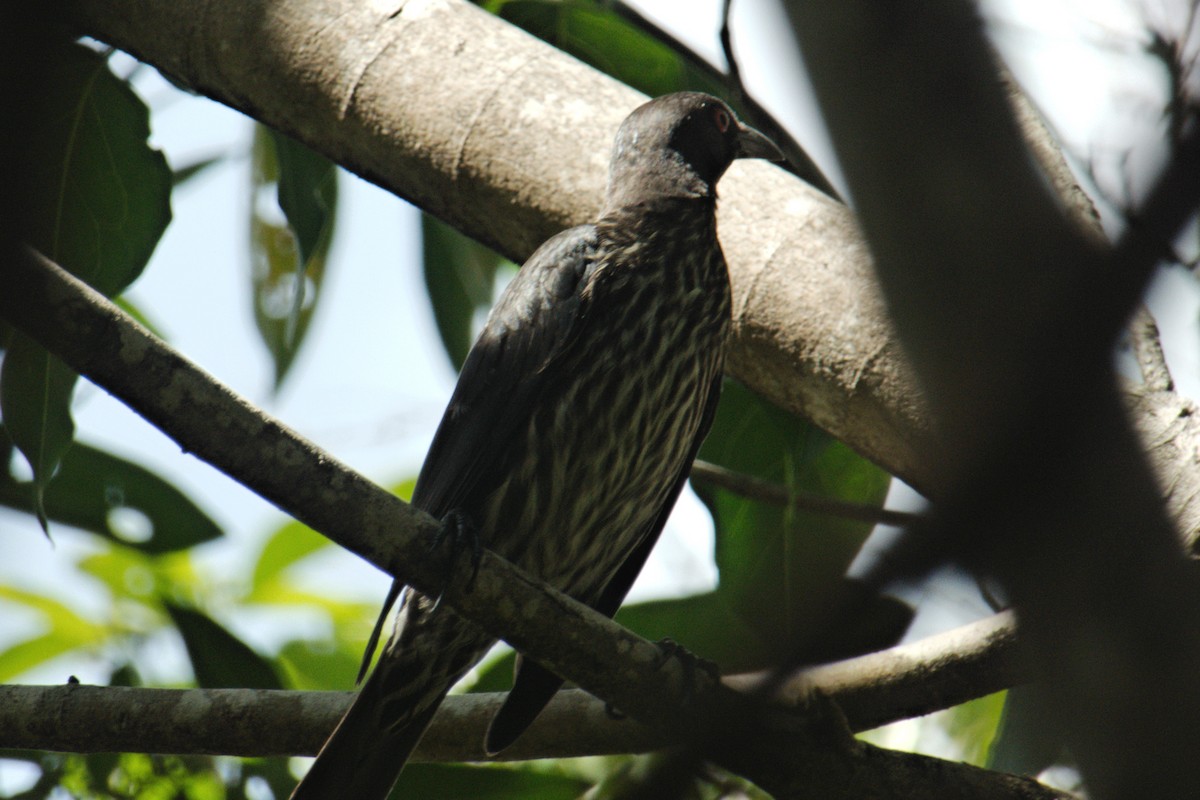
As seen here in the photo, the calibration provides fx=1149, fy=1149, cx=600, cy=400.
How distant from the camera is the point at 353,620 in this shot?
15.6 ft

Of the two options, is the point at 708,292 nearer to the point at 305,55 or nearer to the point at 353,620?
the point at 305,55

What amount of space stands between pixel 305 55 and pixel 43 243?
31.5 inches

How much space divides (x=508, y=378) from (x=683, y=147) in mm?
956

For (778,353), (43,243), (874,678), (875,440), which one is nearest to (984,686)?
(874,678)

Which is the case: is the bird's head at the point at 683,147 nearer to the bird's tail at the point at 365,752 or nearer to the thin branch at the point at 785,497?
the thin branch at the point at 785,497

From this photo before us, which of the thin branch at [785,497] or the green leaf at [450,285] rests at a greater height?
the thin branch at [785,497]

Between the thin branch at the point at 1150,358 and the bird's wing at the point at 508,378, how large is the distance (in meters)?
1.27

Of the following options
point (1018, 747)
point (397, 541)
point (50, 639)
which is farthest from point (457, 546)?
point (50, 639)

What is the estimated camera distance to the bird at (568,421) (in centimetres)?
276

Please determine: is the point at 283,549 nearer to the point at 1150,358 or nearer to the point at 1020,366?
the point at 1150,358

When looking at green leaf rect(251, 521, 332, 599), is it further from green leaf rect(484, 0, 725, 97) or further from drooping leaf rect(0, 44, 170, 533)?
green leaf rect(484, 0, 725, 97)

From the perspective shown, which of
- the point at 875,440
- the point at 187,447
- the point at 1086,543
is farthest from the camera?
the point at 875,440

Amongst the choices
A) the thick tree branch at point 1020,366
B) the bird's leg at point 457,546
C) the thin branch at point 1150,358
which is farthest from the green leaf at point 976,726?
the thick tree branch at point 1020,366

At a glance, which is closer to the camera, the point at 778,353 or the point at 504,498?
the point at 778,353
